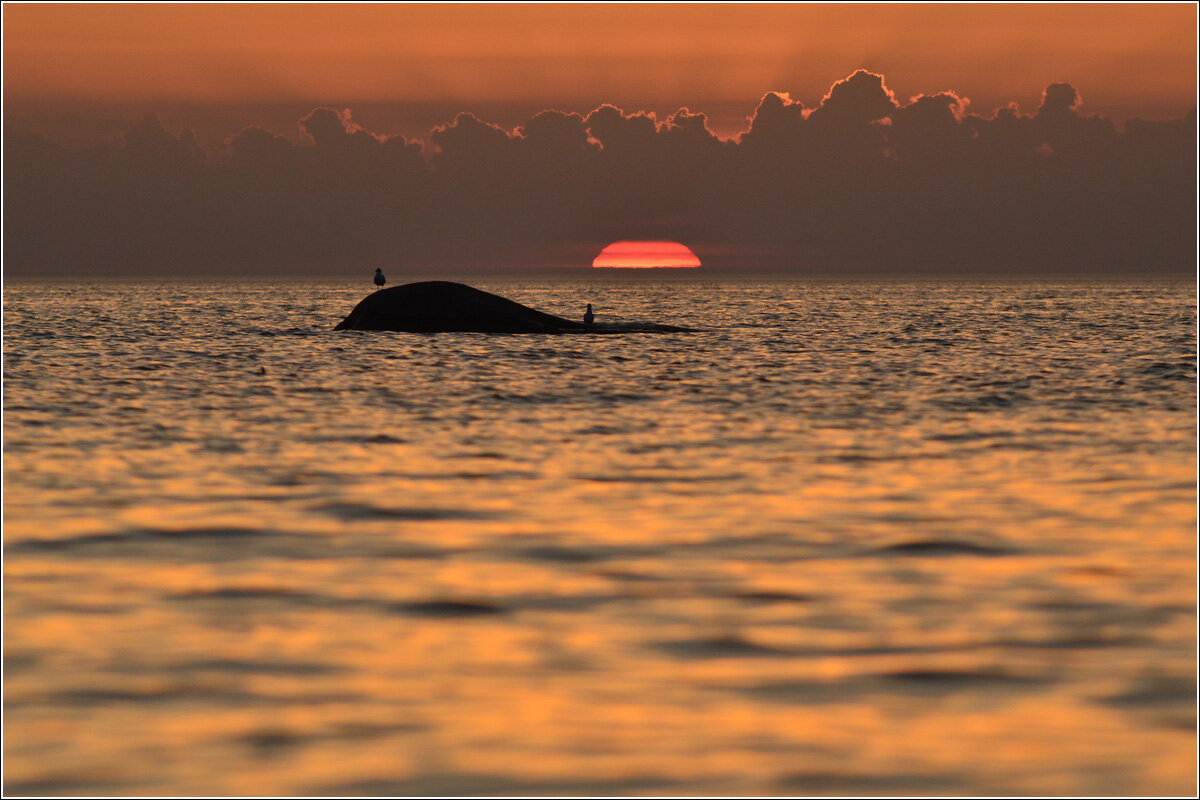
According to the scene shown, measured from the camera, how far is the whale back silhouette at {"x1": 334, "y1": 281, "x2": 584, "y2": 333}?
145ft

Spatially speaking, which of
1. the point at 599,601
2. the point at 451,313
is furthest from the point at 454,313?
the point at 599,601

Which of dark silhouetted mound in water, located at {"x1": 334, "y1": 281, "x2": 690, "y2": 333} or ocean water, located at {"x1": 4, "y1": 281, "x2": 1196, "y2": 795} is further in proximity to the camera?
dark silhouetted mound in water, located at {"x1": 334, "y1": 281, "x2": 690, "y2": 333}

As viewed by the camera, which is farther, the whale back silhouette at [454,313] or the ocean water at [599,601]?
the whale back silhouette at [454,313]

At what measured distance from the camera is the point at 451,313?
44.2m

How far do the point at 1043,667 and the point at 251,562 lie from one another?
6255 millimetres

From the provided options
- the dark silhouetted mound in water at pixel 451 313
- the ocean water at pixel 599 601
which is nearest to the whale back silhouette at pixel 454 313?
the dark silhouetted mound in water at pixel 451 313

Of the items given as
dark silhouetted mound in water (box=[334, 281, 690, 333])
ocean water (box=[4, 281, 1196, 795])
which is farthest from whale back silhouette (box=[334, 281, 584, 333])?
ocean water (box=[4, 281, 1196, 795])

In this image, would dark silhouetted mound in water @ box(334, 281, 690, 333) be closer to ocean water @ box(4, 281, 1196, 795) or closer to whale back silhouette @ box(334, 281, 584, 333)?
whale back silhouette @ box(334, 281, 584, 333)

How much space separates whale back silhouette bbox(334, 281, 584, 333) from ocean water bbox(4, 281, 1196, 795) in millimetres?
21662

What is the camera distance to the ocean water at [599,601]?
6527mm

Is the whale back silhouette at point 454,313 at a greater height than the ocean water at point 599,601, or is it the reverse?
the whale back silhouette at point 454,313

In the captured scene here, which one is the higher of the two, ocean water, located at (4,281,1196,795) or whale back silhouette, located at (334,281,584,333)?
whale back silhouette, located at (334,281,584,333)

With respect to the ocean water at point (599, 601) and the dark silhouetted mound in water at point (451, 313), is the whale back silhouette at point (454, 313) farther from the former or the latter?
Result: the ocean water at point (599, 601)

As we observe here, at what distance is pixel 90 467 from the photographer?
15.9 m
